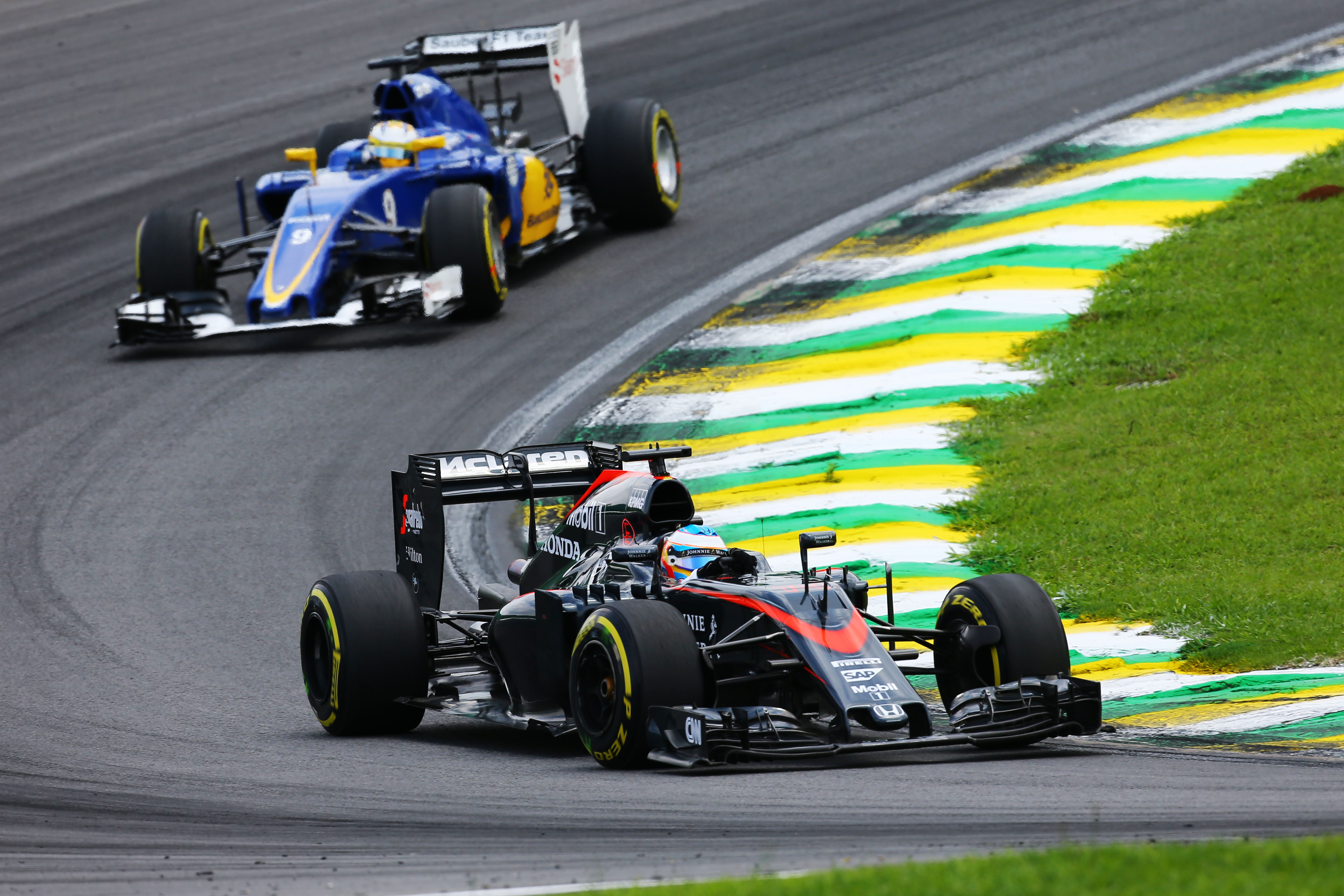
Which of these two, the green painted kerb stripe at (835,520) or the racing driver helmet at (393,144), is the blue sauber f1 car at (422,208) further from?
the green painted kerb stripe at (835,520)

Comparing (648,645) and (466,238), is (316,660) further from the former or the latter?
(466,238)

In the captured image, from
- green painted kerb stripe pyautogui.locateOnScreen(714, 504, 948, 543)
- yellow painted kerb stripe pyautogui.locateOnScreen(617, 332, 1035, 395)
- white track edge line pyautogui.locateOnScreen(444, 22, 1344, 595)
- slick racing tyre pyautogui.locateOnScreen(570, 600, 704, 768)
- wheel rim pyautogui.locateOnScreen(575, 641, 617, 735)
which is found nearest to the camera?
slick racing tyre pyautogui.locateOnScreen(570, 600, 704, 768)

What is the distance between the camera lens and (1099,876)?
15.1ft

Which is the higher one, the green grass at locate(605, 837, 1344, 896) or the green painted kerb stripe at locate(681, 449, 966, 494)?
the green painted kerb stripe at locate(681, 449, 966, 494)

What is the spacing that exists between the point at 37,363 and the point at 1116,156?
10989 millimetres

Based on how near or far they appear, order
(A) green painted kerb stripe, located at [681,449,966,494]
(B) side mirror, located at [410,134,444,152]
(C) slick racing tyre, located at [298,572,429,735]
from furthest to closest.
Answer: (B) side mirror, located at [410,134,444,152], (A) green painted kerb stripe, located at [681,449,966,494], (C) slick racing tyre, located at [298,572,429,735]

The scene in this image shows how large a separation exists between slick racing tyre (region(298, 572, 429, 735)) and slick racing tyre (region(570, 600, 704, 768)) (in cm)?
145

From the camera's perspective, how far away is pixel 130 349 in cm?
1681

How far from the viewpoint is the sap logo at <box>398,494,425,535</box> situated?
933 cm

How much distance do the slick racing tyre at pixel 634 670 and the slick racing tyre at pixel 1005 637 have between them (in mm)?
1341

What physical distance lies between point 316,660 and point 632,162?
10.5 meters

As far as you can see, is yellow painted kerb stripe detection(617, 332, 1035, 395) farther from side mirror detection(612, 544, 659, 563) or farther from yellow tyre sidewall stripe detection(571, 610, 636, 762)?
yellow tyre sidewall stripe detection(571, 610, 636, 762)

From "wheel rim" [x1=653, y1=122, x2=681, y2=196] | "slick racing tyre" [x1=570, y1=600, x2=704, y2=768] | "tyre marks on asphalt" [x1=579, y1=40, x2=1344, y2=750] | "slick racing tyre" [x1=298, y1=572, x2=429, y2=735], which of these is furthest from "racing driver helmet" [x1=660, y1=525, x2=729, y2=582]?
"wheel rim" [x1=653, y1=122, x2=681, y2=196]

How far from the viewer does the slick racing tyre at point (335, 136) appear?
63.5 ft
